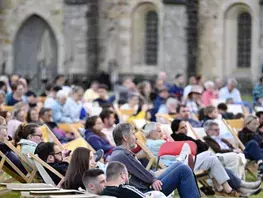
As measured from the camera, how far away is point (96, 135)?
684 inches

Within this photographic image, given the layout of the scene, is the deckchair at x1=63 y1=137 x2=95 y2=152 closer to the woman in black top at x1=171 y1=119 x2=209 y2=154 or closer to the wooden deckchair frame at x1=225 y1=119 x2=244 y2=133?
the woman in black top at x1=171 y1=119 x2=209 y2=154

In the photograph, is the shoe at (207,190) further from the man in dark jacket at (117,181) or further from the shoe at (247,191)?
the man in dark jacket at (117,181)

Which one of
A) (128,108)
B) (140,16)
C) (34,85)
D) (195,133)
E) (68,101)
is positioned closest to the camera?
(195,133)

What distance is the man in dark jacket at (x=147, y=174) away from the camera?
532 inches

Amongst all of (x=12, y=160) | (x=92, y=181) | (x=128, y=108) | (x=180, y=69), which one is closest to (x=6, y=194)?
(x=12, y=160)

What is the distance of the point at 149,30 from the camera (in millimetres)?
40844

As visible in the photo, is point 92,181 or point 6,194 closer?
point 92,181

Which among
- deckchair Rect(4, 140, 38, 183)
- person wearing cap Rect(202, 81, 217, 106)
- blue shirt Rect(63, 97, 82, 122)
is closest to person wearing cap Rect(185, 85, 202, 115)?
person wearing cap Rect(202, 81, 217, 106)


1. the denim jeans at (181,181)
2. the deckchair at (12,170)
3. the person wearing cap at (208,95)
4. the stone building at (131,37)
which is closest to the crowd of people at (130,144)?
the denim jeans at (181,181)

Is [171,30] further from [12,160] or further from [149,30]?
[12,160]

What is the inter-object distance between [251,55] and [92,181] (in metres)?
27.2

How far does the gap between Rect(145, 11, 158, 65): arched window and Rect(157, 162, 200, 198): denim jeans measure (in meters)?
27.1

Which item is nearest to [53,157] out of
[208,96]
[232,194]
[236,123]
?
[232,194]

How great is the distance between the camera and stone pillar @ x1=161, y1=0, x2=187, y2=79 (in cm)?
3850
